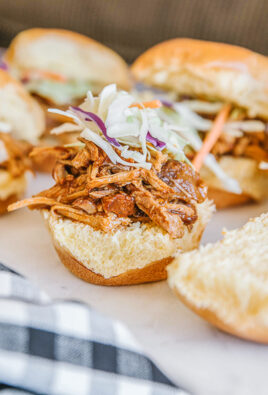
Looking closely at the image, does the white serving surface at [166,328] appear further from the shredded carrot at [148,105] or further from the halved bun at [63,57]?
the halved bun at [63,57]

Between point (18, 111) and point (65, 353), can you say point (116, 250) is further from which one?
point (18, 111)

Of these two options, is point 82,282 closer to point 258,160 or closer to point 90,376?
point 90,376

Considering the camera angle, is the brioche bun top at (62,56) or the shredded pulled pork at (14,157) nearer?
the shredded pulled pork at (14,157)

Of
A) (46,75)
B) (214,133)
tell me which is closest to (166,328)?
(214,133)

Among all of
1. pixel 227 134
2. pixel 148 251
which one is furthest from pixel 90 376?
pixel 227 134

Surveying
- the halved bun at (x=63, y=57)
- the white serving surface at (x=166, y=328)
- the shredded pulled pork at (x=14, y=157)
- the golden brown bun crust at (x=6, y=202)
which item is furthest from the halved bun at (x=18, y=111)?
the halved bun at (x=63, y=57)

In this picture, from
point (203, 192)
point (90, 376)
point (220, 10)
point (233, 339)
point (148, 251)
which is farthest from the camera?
point (220, 10)
